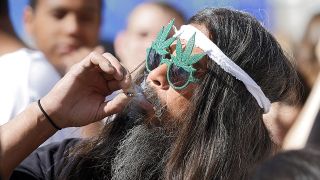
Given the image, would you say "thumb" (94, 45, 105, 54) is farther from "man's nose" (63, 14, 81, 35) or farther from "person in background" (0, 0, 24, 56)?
"person in background" (0, 0, 24, 56)

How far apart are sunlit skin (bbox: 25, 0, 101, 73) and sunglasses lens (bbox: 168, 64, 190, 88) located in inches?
68.0

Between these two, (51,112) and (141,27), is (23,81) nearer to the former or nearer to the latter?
(51,112)

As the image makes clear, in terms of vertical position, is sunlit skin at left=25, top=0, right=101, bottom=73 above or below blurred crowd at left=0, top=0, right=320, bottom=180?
below

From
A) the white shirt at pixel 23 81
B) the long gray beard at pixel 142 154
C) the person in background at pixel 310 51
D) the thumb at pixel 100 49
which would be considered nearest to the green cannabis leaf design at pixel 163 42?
the long gray beard at pixel 142 154

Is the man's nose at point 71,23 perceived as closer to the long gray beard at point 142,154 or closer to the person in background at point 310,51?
the person in background at point 310,51

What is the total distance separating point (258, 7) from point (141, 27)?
Answer: 71cm

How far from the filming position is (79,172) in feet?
8.34

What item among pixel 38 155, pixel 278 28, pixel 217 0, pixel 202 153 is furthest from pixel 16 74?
pixel 278 28

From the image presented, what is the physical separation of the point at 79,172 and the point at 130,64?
1731 mm

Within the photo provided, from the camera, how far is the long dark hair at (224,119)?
2.44 m

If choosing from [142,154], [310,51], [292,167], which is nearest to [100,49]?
[310,51]

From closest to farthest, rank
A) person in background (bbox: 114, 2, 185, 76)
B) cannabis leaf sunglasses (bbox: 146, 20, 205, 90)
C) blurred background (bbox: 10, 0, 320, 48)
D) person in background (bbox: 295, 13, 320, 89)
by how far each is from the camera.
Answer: cannabis leaf sunglasses (bbox: 146, 20, 205, 90), person in background (bbox: 295, 13, 320, 89), person in background (bbox: 114, 2, 185, 76), blurred background (bbox: 10, 0, 320, 48)

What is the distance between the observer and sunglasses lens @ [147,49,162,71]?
2.60 meters

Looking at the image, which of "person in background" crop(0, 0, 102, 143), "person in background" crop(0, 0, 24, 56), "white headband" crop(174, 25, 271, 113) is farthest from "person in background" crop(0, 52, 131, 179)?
"person in background" crop(0, 0, 102, 143)
